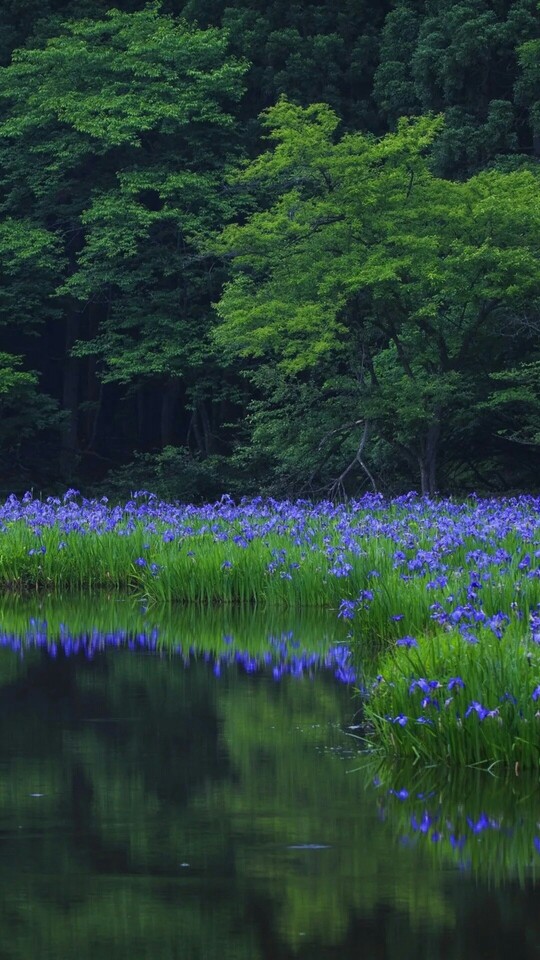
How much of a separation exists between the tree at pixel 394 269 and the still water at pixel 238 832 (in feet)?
42.6

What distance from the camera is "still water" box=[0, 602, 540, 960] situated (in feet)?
15.1

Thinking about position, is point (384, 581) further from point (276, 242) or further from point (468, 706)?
point (276, 242)

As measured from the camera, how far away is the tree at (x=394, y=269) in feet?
70.8

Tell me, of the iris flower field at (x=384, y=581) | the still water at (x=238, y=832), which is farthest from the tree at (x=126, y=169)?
the still water at (x=238, y=832)

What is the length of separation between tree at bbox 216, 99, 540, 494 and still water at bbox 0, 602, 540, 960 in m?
13.0

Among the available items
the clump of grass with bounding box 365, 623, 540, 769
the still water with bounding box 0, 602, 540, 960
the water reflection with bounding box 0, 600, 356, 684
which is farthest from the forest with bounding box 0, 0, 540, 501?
the clump of grass with bounding box 365, 623, 540, 769

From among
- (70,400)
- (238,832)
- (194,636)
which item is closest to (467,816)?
(238,832)

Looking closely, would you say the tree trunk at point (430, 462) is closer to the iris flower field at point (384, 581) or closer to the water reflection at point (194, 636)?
the iris flower field at point (384, 581)

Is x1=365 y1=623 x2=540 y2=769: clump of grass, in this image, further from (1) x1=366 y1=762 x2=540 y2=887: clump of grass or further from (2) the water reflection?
(2) the water reflection

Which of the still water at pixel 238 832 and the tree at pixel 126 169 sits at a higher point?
the tree at pixel 126 169

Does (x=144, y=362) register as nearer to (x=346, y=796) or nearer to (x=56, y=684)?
(x=56, y=684)

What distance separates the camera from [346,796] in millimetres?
6316

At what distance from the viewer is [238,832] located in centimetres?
571

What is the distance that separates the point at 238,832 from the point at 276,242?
17905mm
